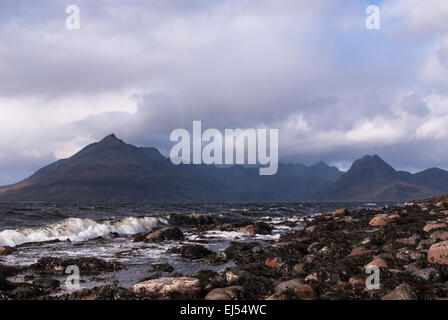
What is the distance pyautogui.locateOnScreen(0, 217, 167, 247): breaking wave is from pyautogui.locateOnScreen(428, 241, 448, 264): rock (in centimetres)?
2388

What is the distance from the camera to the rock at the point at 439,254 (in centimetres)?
1128

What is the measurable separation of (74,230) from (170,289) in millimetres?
21609

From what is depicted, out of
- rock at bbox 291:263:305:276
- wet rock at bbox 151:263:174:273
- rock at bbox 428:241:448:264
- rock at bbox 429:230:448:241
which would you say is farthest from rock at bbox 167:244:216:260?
rock at bbox 429:230:448:241

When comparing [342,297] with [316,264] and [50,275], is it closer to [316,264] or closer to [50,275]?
[316,264]

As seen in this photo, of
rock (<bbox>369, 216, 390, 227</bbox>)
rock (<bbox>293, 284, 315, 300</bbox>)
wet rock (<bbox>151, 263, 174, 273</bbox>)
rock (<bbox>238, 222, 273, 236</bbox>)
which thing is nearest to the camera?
rock (<bbox>293, 284, 315, 300</bbox>)

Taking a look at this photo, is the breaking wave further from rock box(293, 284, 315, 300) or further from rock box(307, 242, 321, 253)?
rock box(293, 284, 315, 300)

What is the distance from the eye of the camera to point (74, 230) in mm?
28125

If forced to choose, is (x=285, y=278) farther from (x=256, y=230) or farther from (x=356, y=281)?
(x=256, y=230)

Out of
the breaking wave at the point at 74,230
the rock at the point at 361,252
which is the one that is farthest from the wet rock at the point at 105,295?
the breaking wave at the point at 74,230

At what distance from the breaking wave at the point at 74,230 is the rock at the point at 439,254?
23.9 m

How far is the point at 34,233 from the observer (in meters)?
25.5

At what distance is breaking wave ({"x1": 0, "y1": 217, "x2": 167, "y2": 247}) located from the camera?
2409 centimetres
